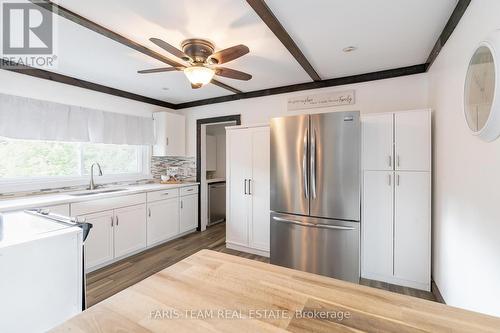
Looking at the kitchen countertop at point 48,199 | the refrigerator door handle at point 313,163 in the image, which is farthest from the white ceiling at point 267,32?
the kitchen countertop at point 48,199

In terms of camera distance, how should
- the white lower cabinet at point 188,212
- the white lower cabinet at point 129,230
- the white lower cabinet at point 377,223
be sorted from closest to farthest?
the white lower cabinet at point 377,223
the white lower cabinet at point 129,230
the white lower cabinet at point 188,212

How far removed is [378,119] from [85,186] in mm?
3936

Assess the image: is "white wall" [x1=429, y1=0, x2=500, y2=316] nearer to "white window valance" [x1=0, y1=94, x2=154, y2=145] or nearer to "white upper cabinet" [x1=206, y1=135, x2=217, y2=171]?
"white upper cabinet" [x1=206, y1=135, x2=217, y2=171]

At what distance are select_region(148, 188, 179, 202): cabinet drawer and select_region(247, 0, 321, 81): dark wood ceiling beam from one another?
8.96 ft

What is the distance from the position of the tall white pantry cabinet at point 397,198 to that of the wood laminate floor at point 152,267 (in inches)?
8.5

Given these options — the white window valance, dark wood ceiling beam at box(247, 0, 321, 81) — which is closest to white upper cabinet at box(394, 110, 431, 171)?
dark wood ceiling beam at box(247, 0, 321, 81)

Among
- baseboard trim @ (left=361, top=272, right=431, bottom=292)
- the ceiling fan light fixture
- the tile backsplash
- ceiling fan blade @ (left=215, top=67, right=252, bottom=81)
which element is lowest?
baseboard trim @ (left=361, top=272, right=431, bottom=292)

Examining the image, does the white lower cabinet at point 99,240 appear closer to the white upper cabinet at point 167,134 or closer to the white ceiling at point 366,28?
the white upper cabinet at point 167,134

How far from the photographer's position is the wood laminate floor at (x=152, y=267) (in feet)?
7.75

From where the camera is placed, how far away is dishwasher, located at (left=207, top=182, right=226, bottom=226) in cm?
474

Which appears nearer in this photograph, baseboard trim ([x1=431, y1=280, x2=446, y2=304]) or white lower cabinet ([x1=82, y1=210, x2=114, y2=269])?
baseboard trim ([x1=431, y1=280, x2=446, y2=304])

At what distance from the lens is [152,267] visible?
2.91 meters

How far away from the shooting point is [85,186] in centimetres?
328

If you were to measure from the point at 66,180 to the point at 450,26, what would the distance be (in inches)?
177
